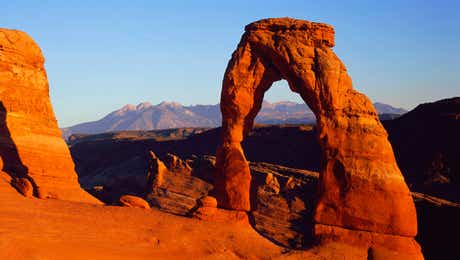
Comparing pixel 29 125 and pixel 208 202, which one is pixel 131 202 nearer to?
pixel 208 202

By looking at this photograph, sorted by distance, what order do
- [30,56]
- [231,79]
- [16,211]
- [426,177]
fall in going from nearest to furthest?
[16,211]
[231,79]
[30,56]
[426,177]

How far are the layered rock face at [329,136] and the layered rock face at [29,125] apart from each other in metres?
8.69

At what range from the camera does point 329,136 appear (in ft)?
49.9

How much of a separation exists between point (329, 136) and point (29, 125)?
13482 millimetres

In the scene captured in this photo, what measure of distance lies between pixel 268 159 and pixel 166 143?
25461 millimetres

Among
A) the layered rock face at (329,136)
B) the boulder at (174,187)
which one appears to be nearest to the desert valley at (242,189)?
the layered rock face at (329,136)

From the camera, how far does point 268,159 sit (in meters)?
58.4

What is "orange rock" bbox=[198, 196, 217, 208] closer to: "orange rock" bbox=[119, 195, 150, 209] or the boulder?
"orange rock" bbox=[119, 195, 150, 209]

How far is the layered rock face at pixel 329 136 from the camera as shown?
14531mm

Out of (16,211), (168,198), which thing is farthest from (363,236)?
(168,198)

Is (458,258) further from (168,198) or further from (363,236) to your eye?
(168,198)

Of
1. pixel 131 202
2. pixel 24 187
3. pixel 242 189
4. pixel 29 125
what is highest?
pixel 29 125

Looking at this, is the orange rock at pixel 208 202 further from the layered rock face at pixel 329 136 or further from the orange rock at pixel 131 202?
the orange rock at pixel 131 202

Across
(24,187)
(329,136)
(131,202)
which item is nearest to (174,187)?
(24,187)
